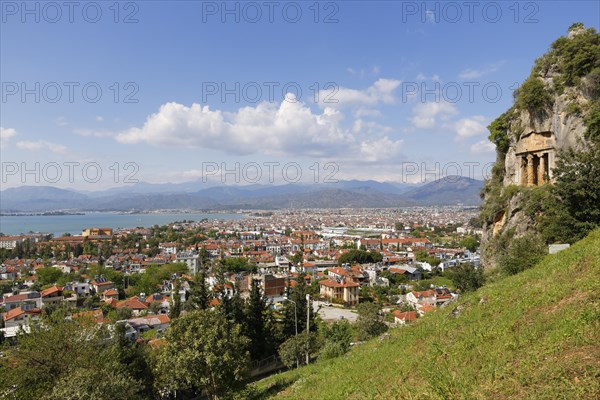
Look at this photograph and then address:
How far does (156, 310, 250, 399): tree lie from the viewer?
1091cm

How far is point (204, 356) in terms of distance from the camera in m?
11.0

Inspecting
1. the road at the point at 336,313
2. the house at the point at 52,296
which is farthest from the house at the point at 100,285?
the road at the point at 336,313

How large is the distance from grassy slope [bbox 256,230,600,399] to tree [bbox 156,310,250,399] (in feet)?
8.05

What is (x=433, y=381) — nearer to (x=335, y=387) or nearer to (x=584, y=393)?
(x=584, y=393)

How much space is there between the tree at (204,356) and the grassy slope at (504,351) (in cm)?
245

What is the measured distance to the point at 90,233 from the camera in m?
118

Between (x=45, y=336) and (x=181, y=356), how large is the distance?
5.28 metres

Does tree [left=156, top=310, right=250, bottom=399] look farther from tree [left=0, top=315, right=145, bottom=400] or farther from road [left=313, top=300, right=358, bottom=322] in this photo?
road [left=313, top=300, right=358, bottom=322]

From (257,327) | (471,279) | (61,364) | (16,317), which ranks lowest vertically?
(16,317)

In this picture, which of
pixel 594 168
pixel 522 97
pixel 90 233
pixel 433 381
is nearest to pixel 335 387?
pixel 433 381

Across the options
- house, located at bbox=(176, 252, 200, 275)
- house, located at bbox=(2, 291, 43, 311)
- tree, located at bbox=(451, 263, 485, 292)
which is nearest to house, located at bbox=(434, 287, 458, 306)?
tree, located at bbox=(451, 263, 485, 292)

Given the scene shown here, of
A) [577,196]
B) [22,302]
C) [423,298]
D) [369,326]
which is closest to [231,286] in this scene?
[369,326]

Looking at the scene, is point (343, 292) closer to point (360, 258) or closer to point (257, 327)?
point (257, 327)

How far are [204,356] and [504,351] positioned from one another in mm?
8230
